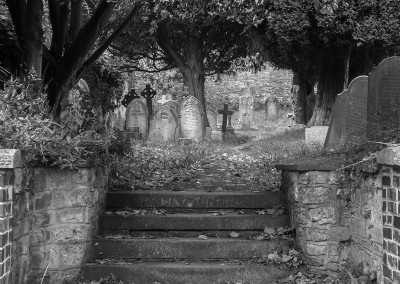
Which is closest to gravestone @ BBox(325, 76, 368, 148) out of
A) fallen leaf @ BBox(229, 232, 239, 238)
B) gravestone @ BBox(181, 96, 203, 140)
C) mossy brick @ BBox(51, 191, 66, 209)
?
fallen leaf @ BBox(229, 232, 239, 238)

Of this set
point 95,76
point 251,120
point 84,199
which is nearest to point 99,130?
point 84,199

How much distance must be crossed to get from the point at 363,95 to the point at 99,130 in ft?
11.0

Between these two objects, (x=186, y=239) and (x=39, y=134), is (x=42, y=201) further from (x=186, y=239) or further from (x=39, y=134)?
(x=186, y=239)

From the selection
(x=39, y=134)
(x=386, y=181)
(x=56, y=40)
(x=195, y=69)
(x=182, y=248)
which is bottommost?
(x=182, y=248)

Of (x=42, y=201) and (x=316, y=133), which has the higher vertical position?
(x=316, y=133)

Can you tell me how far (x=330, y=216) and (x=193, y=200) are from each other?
1.63 meters

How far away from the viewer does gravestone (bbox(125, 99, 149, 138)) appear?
1691 centimetres

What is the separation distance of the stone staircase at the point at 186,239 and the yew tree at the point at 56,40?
1.61 metres

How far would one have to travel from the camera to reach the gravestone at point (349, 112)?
22.3ft

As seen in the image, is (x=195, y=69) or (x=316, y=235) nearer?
(x=316, y=235)

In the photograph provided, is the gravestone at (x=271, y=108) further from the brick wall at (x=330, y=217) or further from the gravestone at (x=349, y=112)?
the brick wall at (x=330, y=217)

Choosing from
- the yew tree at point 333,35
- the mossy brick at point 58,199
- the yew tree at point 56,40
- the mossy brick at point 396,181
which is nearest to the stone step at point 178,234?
the mossy brick at point 58,199

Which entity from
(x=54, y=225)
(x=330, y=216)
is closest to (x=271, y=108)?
(x=330, y=216)

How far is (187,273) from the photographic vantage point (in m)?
5.08
